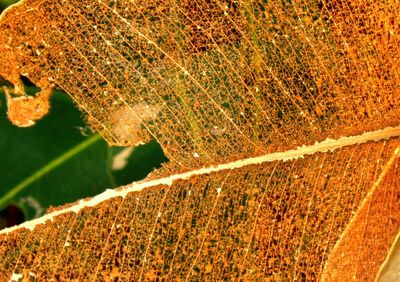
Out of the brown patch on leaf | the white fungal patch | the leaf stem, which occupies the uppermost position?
the brown patch on leaf

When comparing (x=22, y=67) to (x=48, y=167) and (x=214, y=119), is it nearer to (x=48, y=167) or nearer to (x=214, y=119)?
(x=48, y=167)

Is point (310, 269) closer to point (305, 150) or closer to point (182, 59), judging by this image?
point (305, 150)

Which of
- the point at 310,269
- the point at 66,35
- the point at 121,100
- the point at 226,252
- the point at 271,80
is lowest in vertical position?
the point at 310,269

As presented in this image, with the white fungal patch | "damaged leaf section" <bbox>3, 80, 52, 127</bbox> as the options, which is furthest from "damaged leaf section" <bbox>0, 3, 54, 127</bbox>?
the white fungal patch

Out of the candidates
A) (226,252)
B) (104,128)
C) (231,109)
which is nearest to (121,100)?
(104,128)

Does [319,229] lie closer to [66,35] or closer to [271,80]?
[271,80]

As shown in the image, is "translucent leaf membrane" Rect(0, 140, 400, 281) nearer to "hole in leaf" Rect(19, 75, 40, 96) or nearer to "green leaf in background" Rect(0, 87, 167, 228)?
"green leaf in background" Rect(0, 87, 167, 228)

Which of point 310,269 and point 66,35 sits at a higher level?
point 66,35

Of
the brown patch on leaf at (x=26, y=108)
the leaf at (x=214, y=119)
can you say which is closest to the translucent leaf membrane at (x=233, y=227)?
the leaf at (x=214, y=119)
